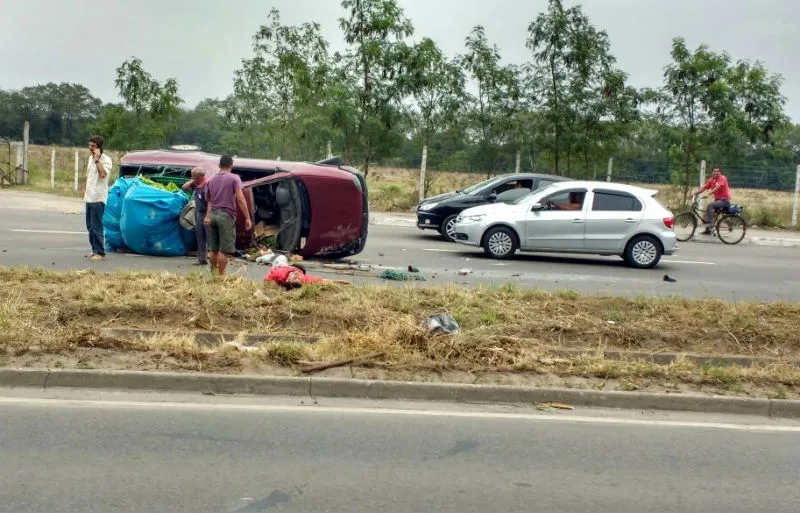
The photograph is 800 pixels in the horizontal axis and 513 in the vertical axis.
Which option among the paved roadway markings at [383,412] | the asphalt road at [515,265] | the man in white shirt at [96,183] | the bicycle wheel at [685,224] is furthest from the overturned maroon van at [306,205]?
the bicycle wheel at [685,224]

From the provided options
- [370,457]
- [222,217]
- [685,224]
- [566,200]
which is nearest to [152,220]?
[222,217]

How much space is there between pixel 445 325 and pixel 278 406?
7.56 feet

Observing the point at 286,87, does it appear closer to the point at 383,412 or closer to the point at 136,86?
the point at 136,86

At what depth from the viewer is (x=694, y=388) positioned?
7621 millimetres

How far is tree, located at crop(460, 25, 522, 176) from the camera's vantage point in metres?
28.7

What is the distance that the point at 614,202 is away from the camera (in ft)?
54.4

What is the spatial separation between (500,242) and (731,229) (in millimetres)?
9486

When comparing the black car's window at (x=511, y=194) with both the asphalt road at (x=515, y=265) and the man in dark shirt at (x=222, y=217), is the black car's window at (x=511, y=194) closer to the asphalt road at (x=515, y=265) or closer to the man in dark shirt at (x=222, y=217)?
the asphalt road at (x=515, y=265)

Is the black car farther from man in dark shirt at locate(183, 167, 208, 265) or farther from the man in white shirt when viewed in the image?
the man in white shirt

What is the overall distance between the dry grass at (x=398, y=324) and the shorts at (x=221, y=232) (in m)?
0.84

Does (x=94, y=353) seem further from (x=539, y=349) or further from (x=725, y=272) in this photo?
(x=725, y=272)

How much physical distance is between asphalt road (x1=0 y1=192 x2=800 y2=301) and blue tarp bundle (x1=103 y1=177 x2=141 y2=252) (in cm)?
49

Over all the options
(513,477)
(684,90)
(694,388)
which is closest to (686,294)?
(694,388)

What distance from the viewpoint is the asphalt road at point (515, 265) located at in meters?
13.5
